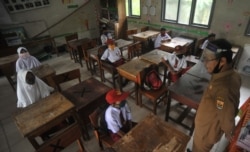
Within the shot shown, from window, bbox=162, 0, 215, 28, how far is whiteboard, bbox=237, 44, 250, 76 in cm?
124

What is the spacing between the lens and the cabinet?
6.24 metres

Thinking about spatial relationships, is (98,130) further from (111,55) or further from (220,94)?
(111,55)

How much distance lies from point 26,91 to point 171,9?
16.3ft

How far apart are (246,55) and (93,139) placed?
420cm

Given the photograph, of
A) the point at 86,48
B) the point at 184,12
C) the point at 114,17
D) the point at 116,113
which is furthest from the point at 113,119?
the point at 114,17

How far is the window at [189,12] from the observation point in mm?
4520

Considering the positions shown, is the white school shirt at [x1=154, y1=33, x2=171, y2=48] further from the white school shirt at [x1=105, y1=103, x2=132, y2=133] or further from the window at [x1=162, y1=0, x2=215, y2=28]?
the white school shirt at [x1=105, y1=103, x2=132, y2=133]

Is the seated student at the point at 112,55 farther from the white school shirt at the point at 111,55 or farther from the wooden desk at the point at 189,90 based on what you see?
the wooden desk at the point at 189,90

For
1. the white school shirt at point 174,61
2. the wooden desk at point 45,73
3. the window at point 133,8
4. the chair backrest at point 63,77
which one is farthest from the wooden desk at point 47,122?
the window at point 133,8

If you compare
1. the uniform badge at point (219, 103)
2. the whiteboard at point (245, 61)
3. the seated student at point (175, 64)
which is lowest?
the whiteboard at point (245, 61)

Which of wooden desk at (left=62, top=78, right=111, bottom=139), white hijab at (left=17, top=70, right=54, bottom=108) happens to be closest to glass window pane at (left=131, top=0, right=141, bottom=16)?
wooden desk at (left=62, top=78, right=111, bottom=139)

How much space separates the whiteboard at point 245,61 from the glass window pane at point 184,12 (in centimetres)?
187

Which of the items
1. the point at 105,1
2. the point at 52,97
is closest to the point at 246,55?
the point at 52,97

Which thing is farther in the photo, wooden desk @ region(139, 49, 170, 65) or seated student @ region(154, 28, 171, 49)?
seated student @ region(154, 28, 171, 49)
